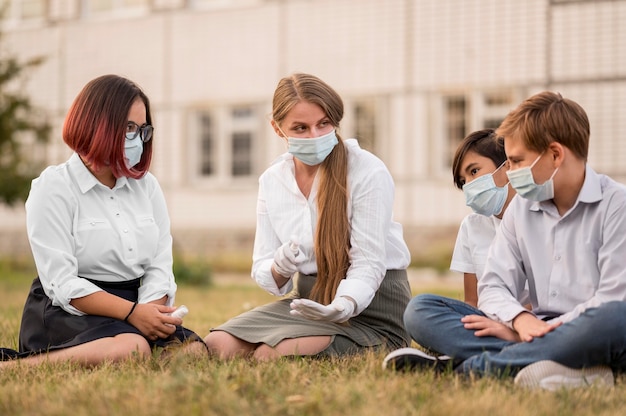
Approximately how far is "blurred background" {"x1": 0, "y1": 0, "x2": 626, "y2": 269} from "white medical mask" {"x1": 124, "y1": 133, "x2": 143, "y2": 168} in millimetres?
10586

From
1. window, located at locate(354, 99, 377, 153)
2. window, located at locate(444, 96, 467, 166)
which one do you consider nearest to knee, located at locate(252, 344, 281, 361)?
window, located at locate(444, 96, 467, 166)

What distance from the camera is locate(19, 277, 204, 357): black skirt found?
4.37 meters

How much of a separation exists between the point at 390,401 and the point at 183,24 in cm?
1614

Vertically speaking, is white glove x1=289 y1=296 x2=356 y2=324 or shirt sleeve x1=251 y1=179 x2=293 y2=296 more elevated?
shirt sleeve x1=251 y1=179 x2=293 y2=296

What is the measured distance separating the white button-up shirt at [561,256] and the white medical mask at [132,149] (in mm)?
1679

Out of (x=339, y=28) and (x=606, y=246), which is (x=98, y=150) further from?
(x=339, y=28)

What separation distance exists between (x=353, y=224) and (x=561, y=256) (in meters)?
1.07

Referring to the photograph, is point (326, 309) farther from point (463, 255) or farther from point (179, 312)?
point (463, 255)

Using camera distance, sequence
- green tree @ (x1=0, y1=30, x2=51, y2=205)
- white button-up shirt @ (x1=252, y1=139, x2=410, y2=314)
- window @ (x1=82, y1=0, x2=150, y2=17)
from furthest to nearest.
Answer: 1. window @ (x1=82, y1=0, x2=150, y2=17)
2. green tree @ (x1=0, y1=30, x2=51, y2=205)
3. white button-up shirt @ (x1=252, y1=139, x2=410, y2=314)

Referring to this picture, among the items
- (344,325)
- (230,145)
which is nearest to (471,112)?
(230,145)

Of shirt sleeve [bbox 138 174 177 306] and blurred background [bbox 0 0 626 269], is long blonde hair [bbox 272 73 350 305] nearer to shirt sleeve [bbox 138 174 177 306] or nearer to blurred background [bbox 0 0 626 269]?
shirt sleeve [bbox 138 174 177 306]

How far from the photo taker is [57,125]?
63.1 ft

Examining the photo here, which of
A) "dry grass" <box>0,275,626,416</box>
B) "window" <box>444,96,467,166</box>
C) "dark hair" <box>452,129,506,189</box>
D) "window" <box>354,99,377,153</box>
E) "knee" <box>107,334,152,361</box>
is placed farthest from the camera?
"window" <box>354,99,377,153</box>

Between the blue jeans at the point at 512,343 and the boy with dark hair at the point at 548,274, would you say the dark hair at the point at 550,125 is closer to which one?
the boy with dark hair at the point at 548,274
